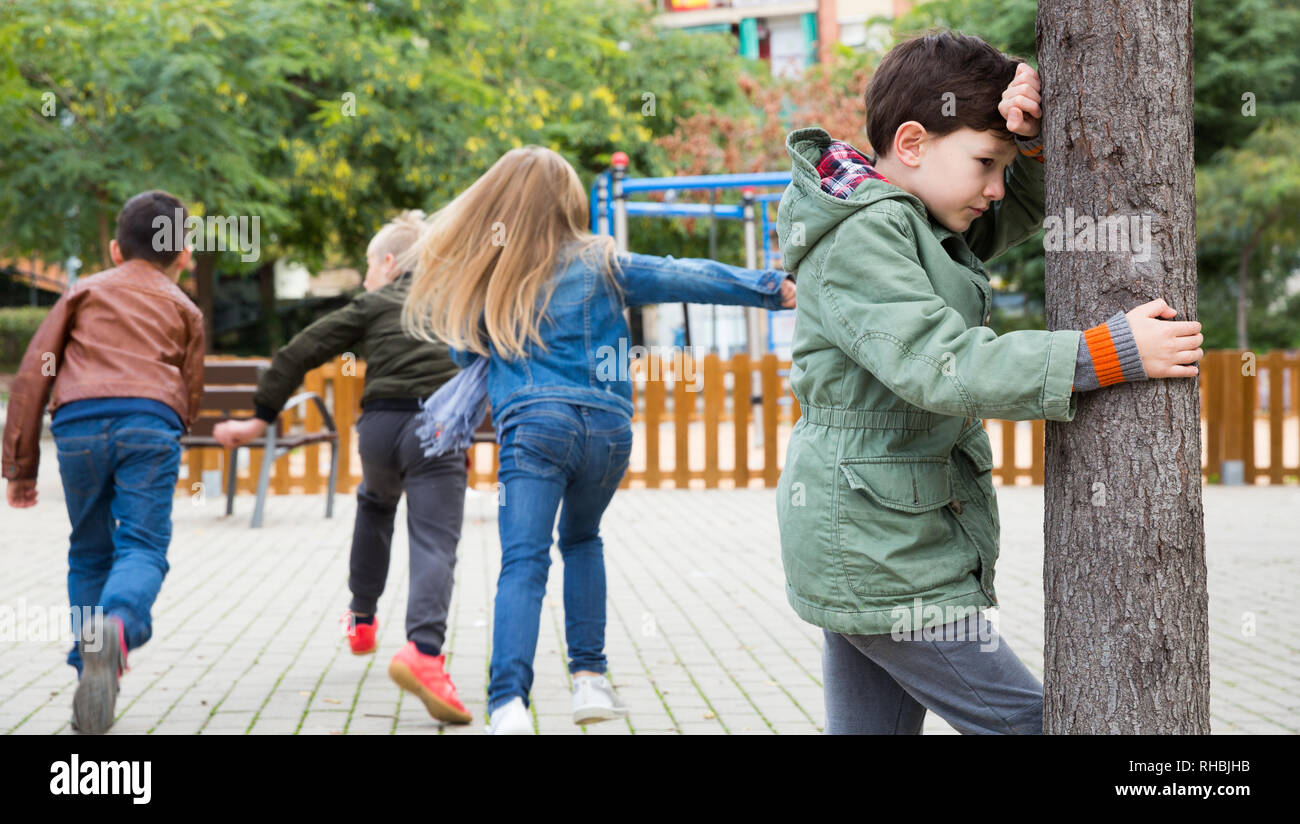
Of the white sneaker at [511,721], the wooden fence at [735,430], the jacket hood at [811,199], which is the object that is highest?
the jacket hood at [811,199]

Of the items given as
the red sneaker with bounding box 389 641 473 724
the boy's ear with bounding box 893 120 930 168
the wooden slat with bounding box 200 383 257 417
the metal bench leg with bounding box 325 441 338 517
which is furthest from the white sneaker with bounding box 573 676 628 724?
the wooden slat with bounding box 200 383 257 417

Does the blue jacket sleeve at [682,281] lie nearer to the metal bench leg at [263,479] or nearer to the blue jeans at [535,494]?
the blue jeans at [535,494]

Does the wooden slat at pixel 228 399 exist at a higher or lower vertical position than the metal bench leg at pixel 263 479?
higher

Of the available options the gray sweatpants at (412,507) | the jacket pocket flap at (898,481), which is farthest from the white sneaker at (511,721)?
the jacket pocket flap at (898,481)

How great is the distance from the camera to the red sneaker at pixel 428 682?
171 inches

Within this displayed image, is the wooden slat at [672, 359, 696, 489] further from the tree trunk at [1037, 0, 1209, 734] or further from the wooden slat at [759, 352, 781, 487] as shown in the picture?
the tree trunk at [1037, 0, 1209, 734]

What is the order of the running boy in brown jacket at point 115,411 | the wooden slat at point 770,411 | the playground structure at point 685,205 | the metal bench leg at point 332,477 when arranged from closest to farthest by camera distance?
the running boy in brown jacket at point 115,411, the metal bench leg at point 332,477, the wooden slat at point 770,411, the playground structure at point 685,205

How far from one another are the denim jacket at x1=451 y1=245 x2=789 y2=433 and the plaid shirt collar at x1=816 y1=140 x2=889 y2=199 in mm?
1509

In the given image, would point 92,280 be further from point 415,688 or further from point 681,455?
point 681,455

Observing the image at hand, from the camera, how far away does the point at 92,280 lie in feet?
15.2

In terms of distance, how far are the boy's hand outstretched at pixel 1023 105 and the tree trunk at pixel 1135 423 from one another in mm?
73

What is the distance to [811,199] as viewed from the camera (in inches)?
Result: 89.0

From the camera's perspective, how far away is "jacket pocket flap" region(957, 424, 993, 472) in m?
2.33

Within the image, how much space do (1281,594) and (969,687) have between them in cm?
537
